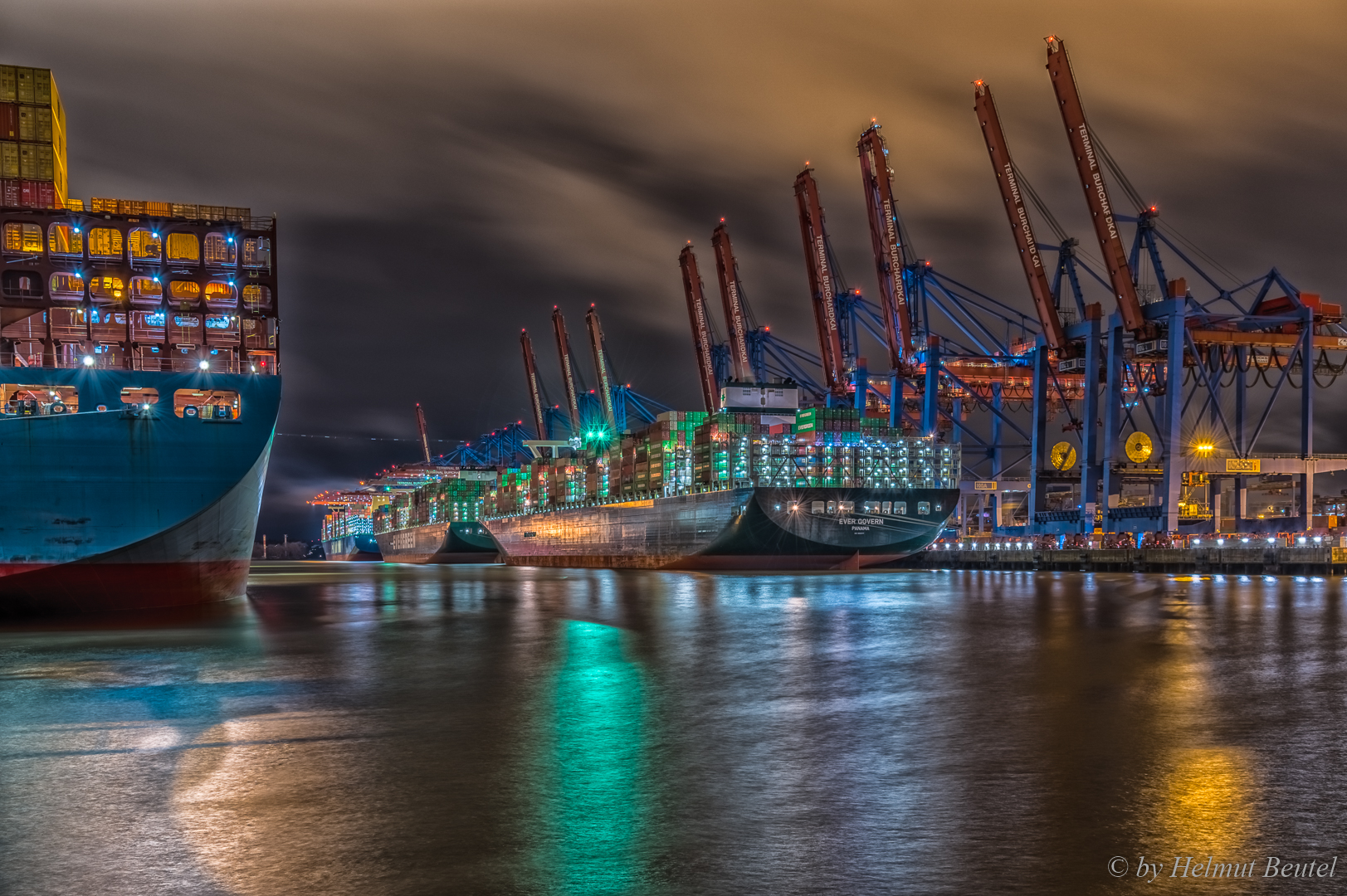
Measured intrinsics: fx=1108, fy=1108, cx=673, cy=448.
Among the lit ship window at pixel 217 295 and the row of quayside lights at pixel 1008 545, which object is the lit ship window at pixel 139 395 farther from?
the row of quayside lights at pixel 1008 545

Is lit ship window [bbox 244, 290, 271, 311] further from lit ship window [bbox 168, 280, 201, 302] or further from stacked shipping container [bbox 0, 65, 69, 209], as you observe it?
stacked shipping container [bbox 0, 65, 69, 209]

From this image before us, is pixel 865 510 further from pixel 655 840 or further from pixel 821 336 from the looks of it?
pixel 655 840

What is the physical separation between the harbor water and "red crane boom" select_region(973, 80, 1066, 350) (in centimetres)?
5435

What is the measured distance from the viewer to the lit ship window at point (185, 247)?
39.9 meters

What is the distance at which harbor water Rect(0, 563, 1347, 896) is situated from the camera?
755cm

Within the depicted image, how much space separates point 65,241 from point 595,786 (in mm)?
36453

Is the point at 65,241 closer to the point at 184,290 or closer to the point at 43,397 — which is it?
the point at 184,290

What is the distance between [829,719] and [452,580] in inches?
2348

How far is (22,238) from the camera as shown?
38.1 meters

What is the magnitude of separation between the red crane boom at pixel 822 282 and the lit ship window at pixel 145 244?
204ft

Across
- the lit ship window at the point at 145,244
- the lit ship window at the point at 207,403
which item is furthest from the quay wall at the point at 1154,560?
the lit ship window at the point at 145,244

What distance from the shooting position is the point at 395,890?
713 centimetres

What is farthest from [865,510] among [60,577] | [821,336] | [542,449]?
[542,449]

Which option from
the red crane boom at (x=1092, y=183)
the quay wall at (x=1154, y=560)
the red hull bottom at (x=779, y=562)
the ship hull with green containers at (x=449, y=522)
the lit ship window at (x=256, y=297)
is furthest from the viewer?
the ship hull with green containers at (x=449, y=522)
